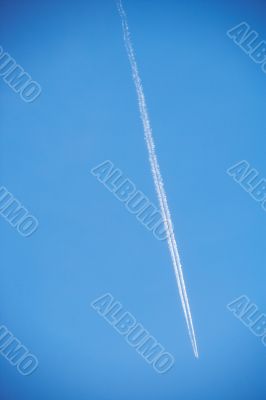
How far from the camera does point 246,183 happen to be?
3879 mm

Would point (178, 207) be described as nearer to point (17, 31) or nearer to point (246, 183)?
point (246, 183)

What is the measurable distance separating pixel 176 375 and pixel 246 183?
1.94m

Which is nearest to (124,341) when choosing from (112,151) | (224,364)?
(224,364)

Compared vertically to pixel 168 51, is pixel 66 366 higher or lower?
lower

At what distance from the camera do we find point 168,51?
12.8 ft

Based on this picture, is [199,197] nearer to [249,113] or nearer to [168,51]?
[249,113]

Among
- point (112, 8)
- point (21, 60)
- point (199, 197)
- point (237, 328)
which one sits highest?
point (112, 8)

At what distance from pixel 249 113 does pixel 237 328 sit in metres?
2.06

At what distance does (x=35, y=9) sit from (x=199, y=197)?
234cm

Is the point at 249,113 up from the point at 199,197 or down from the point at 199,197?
up

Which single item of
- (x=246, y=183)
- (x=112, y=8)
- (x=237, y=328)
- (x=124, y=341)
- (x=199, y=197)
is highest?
(x=112, y=8)

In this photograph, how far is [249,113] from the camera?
153 inches

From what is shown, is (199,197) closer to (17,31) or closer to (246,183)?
(246,183)

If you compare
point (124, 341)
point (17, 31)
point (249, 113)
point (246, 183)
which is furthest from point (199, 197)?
point (17, 31)
